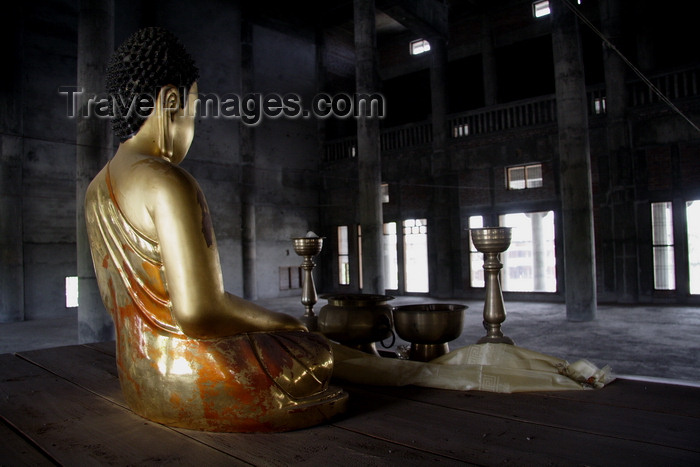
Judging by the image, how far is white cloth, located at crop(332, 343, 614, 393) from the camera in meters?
2.06

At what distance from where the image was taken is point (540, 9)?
45.7ft

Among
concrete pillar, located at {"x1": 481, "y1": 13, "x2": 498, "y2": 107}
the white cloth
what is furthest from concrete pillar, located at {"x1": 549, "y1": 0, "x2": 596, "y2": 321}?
the white cloth

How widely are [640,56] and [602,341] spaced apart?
8130mm

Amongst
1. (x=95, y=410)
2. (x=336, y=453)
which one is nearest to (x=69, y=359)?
(x=95, y=410)

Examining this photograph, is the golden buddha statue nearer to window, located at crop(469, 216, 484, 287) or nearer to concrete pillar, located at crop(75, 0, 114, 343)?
concrete pillar, located at crop(75, 0, 114, 343)

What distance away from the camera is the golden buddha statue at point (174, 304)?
1482mm

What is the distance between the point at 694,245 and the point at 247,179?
11232mm

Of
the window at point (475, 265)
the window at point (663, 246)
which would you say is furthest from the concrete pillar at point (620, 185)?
the window at point (475, 265)

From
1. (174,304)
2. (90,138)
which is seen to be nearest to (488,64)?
(90,138)

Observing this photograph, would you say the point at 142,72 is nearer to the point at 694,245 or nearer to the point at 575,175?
the point at 575,175

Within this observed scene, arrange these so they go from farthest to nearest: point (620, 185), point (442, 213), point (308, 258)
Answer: point (442, 213)
point (620, 185)
point (308, 258)

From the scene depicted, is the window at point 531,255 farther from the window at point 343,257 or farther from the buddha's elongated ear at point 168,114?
the buddha's elongated ear at point 168,114

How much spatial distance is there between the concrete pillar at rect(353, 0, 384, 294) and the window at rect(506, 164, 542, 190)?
362 cm

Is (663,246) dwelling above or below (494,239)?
below
